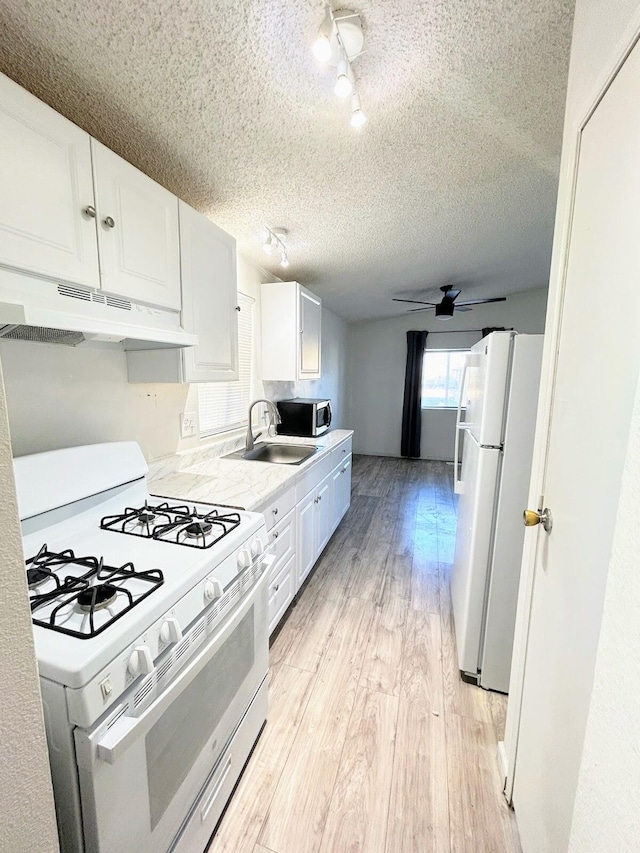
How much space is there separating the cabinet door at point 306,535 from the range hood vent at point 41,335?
138 cm

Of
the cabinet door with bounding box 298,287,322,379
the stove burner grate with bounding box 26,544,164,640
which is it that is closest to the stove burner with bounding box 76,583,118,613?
the stove burner grate with bounding box 26,544,164,640

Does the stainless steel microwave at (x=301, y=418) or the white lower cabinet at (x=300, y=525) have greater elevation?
the stainless steel microwave at (x=301, y=418)

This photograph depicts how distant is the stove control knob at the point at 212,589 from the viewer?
3.12 ft

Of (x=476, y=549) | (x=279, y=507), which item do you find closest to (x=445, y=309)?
(x=476, y=549)

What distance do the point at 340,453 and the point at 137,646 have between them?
7.92 ft

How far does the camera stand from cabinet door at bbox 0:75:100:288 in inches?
34.4

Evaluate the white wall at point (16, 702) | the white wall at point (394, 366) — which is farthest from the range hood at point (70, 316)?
the white wall at point (394, 366)

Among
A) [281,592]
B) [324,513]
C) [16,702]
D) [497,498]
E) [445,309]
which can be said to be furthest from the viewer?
[445,309]

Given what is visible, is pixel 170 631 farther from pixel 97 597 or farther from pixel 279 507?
pixel 279 507

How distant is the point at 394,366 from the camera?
6051 millimetres

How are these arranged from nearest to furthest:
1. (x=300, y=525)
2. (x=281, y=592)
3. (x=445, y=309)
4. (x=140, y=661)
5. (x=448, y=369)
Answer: (x=140, y=661) < (x=281, y=592) < (x=300, y=525) < (x=445, y=309) < (x=448, y=369)

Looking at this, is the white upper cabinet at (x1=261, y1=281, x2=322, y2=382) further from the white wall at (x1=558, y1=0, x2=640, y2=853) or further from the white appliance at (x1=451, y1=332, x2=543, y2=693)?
the white wall at (x1=558, y1=0, x2=640, y2=853)

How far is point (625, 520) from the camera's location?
506mm

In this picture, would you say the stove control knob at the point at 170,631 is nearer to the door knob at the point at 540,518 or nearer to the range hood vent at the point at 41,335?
the range hood vent at the point at 41,335
